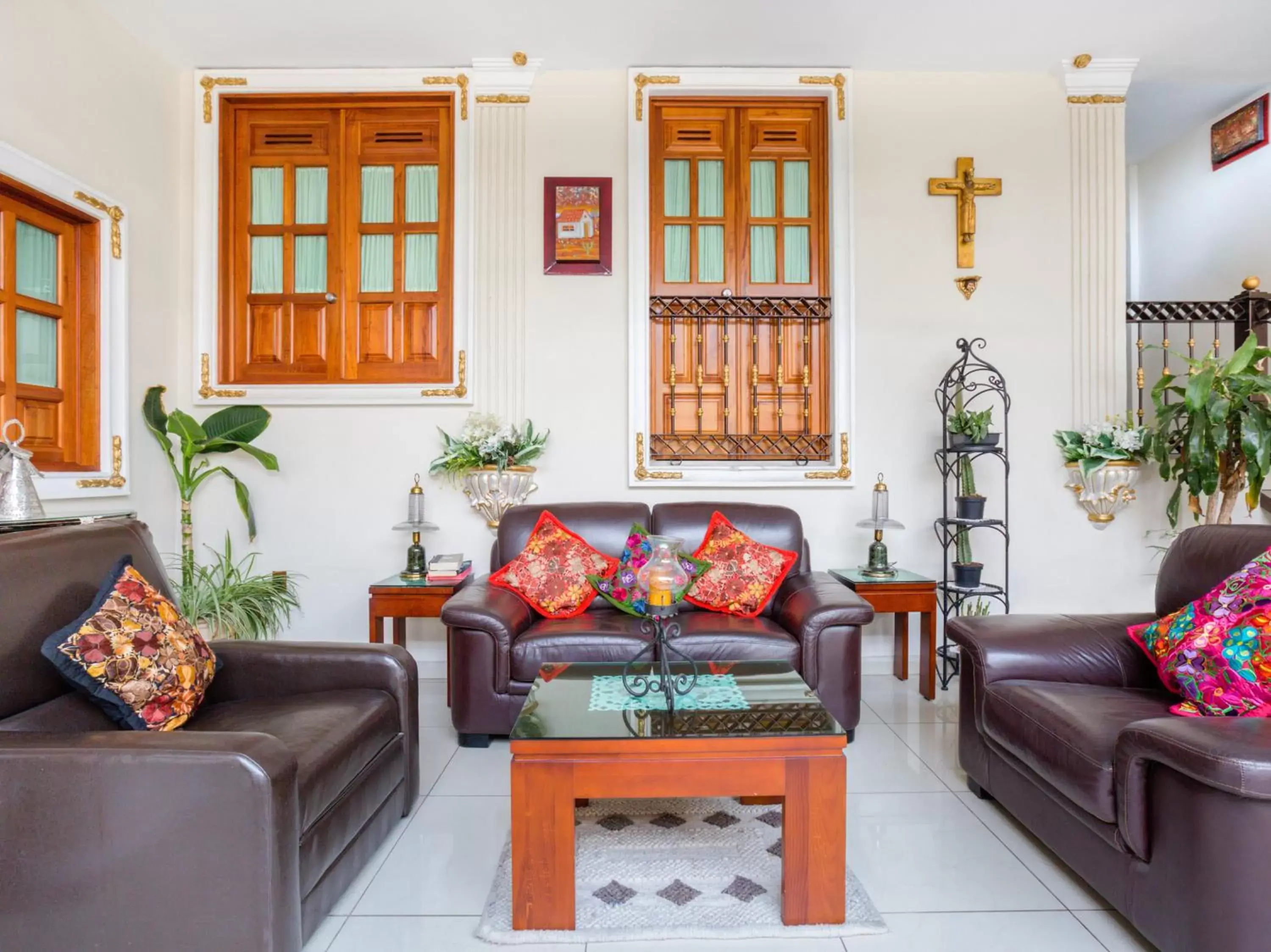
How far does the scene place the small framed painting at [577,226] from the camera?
409 cm

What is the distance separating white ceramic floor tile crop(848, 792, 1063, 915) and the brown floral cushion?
1782 mm

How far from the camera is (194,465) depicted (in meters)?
4.09

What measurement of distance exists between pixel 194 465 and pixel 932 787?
3.82 metres

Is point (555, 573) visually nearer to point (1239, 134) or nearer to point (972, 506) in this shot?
point (972, 506)

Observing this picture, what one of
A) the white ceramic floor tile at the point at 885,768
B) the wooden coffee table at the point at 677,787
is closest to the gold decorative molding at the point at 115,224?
the wooden coffee table at the point at 677,787

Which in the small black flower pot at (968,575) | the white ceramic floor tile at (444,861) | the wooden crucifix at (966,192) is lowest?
the white ceramic floor tile at (444,861)

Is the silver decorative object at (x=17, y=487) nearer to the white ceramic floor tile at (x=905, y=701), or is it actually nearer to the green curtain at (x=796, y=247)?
the white ceramic floor tile at (x=905, y=701)

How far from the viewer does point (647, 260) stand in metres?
4.13

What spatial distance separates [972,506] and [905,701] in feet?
3.28

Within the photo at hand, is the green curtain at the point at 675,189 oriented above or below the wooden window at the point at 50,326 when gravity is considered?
above

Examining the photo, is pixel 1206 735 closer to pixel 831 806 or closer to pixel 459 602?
pixel 831 806

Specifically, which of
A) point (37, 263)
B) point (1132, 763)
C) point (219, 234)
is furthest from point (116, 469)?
point (1132, 763)

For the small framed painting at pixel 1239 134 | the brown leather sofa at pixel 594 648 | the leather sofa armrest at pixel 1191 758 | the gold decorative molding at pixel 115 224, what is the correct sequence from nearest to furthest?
the leather sofa armrest at pixel 1191 758
the brown leather sofa at pixel 594 648
the gold decorative molding at pixel 115 224
the small framed painting at pixel 1239 134

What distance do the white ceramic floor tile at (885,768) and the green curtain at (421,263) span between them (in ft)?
10.1
